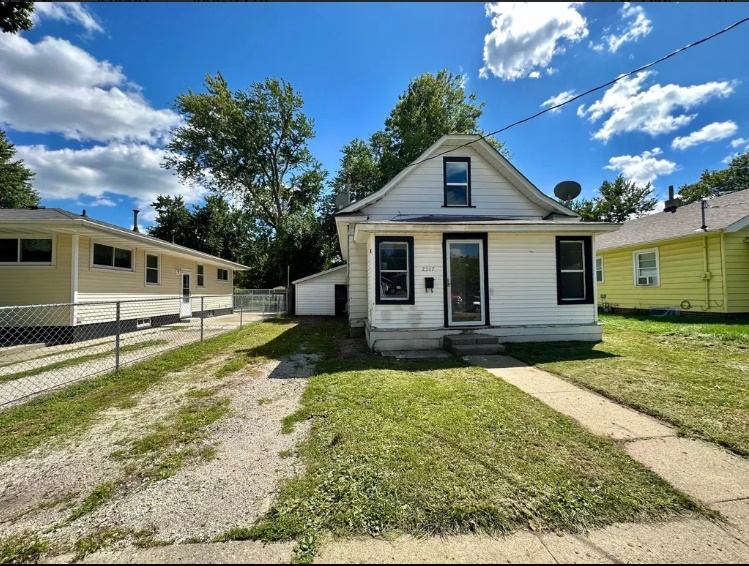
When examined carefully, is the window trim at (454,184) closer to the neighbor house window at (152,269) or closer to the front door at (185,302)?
the neighbor house window at (152,269)

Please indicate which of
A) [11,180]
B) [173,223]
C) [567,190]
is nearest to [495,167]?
[567,190]

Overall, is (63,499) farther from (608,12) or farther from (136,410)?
(608,12)

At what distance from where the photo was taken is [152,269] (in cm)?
1293

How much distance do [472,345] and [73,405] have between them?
693 cm

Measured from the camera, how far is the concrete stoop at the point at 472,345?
686cm

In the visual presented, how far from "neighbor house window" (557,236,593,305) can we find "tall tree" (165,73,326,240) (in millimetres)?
21805

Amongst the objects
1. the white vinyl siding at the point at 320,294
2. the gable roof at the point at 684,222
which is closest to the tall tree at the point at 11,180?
the white vinyl siding at the point at 320,294

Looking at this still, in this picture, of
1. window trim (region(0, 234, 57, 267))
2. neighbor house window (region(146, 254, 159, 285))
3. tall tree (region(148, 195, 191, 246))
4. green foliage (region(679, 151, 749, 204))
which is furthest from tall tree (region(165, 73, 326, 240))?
green foliage (region(679, 151, 749, 204))

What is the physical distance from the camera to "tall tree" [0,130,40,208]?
87.6 ft

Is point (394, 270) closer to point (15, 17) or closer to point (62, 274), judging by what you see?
point (62, 274)

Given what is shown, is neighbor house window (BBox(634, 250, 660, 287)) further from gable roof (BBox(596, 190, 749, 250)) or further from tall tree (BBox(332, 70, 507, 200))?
tall tree (BBox(332, 70, 507, 200))

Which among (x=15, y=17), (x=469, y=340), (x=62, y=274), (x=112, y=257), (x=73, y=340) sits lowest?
(x=73, y=340)

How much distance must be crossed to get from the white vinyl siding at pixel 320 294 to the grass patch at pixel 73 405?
12309 mm

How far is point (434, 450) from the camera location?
2.80 meters
